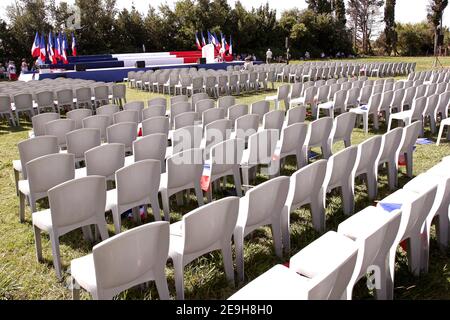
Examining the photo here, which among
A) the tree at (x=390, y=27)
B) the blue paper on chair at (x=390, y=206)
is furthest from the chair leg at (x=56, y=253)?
the tree at (x=390, y=27)

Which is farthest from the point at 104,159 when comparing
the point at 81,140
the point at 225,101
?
the point at 225,101

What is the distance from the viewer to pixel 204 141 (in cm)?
570

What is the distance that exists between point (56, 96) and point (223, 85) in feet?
18.8

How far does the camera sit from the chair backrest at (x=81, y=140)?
16.8 feet

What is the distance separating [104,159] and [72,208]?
3.96 ft

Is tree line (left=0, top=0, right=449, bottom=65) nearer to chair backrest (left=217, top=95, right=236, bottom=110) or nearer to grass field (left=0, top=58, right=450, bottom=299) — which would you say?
chair backrest (left=217, top=95, right=236, bottom=110)

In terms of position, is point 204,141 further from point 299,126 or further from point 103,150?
point 103,150

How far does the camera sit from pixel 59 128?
5895 mm

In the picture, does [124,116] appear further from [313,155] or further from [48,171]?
[313,155]

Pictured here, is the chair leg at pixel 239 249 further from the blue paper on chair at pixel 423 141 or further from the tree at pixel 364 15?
the tree at pixel 364 15

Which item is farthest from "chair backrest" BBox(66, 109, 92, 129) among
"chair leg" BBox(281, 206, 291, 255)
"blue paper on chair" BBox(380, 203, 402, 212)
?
"blue paper on chair" BBox(380, 203, 402, 212)
